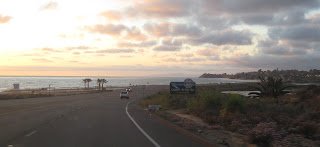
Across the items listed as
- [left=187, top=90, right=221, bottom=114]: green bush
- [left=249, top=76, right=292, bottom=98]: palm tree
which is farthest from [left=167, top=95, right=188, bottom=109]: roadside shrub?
[left=249, top=76, right=292, bottom=98]: palm tree

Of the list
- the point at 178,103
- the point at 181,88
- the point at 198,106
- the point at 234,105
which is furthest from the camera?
the point at 181,88

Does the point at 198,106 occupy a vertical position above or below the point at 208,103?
below

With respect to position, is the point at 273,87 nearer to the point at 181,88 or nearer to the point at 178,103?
the point at 181,88

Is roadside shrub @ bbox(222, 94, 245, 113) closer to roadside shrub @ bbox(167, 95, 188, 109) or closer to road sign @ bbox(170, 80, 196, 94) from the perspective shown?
roadside shrub @ bbox(167, 95, 188, 109)

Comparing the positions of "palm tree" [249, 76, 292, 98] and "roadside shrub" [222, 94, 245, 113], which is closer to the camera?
"roadside shrub" [222, 94, 245, 113]

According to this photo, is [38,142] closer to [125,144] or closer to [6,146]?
[6,146]

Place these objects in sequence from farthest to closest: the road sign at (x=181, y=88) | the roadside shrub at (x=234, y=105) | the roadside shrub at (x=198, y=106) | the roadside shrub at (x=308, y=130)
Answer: the road sign at (x=181, y=88)
the roadside shrub at (x=198, y=106)
the roadside shrub at (x=234, y=105)
the roadside shrub at (x=308, y=130)

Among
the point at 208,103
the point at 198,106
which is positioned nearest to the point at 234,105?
the point at 208,103

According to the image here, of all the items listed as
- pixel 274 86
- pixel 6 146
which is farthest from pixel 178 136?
pixel 274 86

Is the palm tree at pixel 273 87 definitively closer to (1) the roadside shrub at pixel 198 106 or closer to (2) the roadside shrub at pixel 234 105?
(1) the roadside shrub at pixel 198 106

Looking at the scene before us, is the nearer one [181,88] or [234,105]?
[234,105]

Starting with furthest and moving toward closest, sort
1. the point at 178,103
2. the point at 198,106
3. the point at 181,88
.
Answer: the point at 181,88 < the point at 178,103 < the point at 198,106

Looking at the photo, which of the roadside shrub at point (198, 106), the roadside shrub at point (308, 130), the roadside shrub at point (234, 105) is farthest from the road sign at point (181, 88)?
the roadside shrub at point (308, 130)

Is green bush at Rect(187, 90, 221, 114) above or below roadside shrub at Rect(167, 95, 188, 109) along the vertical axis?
above
